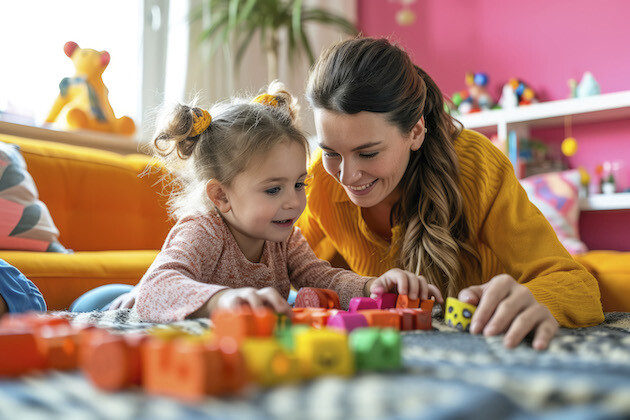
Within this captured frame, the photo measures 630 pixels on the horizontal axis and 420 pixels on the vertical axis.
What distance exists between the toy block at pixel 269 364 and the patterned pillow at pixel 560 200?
243 centimetres

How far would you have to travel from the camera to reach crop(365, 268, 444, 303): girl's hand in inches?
42.9

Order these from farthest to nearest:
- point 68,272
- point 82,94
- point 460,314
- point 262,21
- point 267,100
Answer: point 262,21, point 82,94, point 68,272, point 267,100, point 460,314

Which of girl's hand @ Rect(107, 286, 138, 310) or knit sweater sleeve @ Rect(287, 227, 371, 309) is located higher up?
knit sweater sleeve @ Rect(287, 227, 371, 309)

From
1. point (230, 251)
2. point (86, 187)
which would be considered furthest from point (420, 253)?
point (86, 187)

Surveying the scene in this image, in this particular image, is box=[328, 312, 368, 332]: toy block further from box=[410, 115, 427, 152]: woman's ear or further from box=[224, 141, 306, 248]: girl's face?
box=[410, 115, 427, 152]: woman's ear

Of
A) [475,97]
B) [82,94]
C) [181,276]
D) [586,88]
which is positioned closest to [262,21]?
[82,94]

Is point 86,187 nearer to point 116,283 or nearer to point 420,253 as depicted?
point 116,283

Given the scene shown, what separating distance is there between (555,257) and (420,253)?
30cm

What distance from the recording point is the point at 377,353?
2.00 ft

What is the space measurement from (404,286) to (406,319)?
170 mm

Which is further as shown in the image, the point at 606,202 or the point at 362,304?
the point at 606,202

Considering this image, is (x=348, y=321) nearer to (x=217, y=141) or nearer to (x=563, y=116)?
(x=217, y=141)

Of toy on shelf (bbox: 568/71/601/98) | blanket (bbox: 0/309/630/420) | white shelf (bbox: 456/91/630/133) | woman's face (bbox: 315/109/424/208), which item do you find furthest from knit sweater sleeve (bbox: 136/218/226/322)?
toy on shelf (bbox: 568/71/601/98)

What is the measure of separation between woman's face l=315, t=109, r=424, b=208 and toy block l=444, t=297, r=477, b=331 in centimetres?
47
